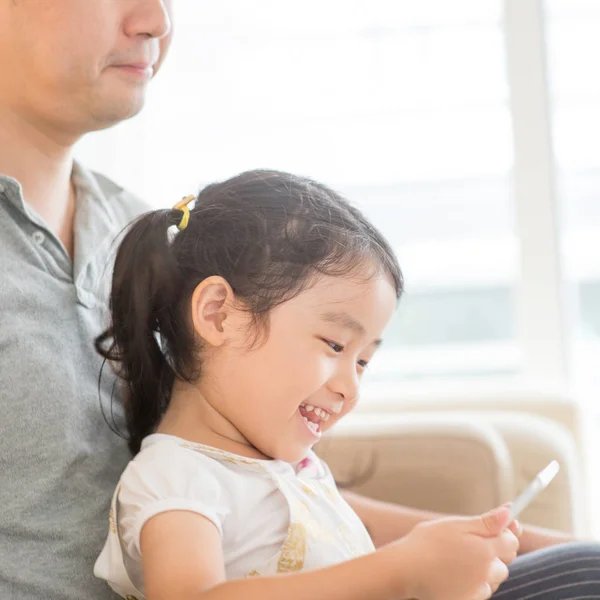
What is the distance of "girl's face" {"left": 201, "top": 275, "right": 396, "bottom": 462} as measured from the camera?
1.01m

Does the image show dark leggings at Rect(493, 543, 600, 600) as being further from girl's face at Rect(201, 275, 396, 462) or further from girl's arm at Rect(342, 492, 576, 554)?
girl's face at Rect(201, 275, 396, 462)

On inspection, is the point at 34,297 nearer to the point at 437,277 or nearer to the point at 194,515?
the point at 194,515

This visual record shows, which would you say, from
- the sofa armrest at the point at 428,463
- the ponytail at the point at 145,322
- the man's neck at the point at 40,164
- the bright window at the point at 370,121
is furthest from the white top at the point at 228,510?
the bright window at the point at 370,121

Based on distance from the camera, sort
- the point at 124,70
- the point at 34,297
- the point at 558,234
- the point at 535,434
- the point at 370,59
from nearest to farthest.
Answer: the point at 34,297 < the point at 124,70 < the point at 535,434 < the point at 558,234 < the point at 370,59

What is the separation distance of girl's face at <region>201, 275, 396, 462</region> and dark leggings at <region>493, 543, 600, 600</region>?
287mm

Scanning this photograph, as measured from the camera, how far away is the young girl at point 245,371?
94 cm

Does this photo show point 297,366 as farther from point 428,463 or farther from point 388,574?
point 428,463

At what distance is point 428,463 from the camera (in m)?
1.49

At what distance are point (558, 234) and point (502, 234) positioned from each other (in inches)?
8.3

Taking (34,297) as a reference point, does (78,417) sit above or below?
below

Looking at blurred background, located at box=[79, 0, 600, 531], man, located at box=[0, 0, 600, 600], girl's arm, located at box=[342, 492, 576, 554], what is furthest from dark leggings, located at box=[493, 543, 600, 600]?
blurred background, located at box=[79, 0, 600, 531]

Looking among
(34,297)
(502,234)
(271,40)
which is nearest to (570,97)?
(502,234)

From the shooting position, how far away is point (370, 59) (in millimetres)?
2455

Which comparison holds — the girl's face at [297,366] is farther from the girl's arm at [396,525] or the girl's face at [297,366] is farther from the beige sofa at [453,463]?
the beige sofa at [453,463]
